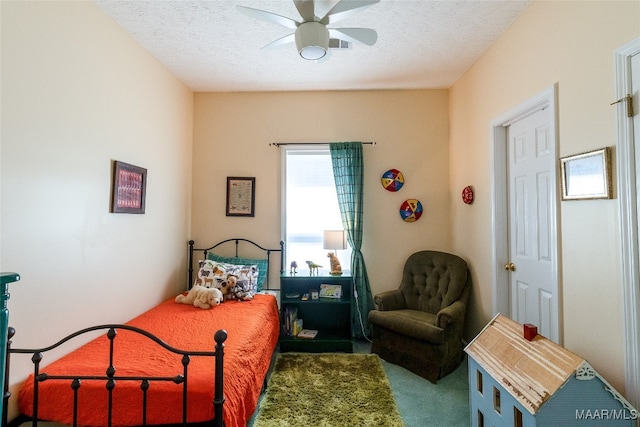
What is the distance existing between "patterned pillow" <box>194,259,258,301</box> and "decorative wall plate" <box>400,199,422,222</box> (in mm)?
1813

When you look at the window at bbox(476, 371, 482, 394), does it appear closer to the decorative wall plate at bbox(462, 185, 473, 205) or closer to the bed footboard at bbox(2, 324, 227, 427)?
the bed footboard at bbox(2, 324, 227, 427)

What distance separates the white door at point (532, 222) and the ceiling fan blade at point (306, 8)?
1.69 m

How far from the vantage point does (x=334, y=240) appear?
3.11 meters

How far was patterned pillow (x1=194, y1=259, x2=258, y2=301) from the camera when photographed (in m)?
2.91

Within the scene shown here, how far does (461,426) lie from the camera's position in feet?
6.50

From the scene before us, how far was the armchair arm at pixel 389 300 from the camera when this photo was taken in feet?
9.88

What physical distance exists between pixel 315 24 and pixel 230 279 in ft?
7.54

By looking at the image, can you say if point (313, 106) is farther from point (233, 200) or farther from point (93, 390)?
point (93, 390)

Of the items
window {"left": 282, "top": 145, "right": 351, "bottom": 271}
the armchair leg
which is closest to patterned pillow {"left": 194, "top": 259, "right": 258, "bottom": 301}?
window {"left": 282, "top": 145, "right": 351, "bottom": 271}

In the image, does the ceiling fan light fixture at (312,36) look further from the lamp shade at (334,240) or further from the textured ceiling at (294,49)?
the lamp shade at (334,240)

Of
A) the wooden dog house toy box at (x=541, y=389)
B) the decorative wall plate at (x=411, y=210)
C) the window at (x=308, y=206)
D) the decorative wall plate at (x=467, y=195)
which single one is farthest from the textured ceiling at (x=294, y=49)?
the wooden dog house toy box at (x=541, y=389)

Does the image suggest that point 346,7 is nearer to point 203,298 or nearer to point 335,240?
point 335,240

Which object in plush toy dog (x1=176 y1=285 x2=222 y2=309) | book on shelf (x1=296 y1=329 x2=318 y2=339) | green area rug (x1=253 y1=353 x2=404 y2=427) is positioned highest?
plush toy dog (x1=176 y1=285 x2=222 y2=309)

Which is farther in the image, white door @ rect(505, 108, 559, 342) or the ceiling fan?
white door @ rect(505, 108, 559, 342)
